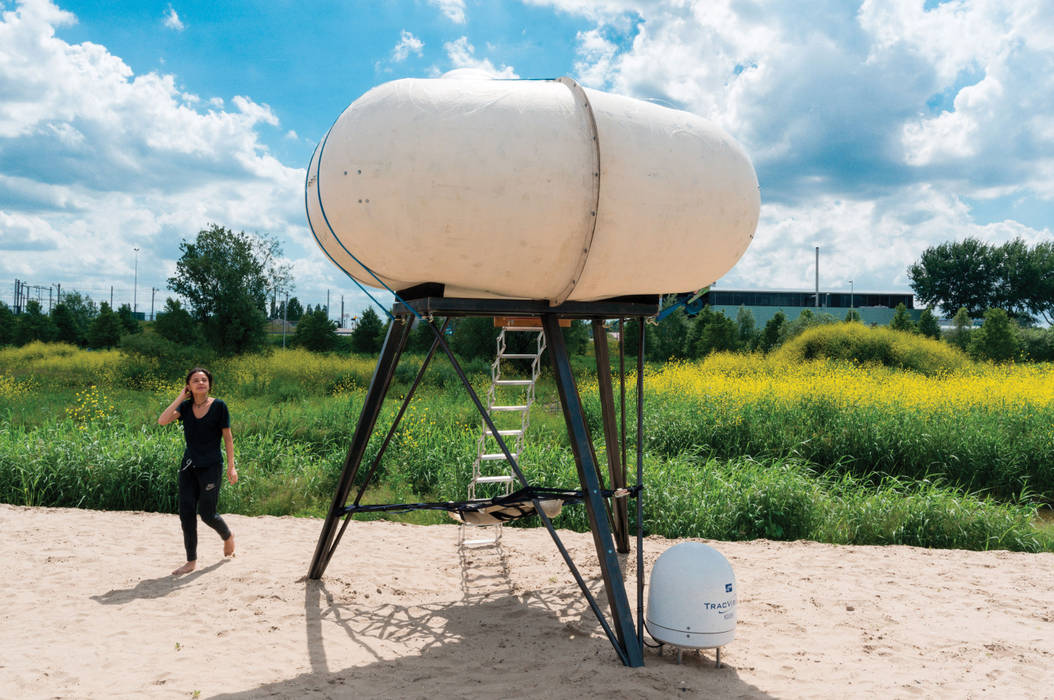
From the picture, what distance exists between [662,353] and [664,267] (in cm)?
2398

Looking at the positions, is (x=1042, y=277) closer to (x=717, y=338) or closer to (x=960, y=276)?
(x=960, y=276)

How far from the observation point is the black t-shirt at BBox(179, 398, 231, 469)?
6.10 metres

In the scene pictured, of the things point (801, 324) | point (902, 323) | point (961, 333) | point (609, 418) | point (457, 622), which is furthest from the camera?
point (961, 333)

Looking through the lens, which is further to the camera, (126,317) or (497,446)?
(126,317)

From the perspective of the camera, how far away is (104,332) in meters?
32.5

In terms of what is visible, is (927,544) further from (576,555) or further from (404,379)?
(404,379)

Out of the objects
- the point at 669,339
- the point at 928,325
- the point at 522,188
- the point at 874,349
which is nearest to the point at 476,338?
the point at 669,339

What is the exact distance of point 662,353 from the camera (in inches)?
1114

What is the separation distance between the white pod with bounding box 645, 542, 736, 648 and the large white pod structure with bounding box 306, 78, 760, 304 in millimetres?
1690

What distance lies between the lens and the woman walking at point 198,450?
6.10 m

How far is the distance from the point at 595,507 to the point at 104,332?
110ft

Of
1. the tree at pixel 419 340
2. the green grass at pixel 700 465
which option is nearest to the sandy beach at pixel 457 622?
the green grass at pixel 700 465

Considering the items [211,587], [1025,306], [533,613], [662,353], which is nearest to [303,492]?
[211,587]

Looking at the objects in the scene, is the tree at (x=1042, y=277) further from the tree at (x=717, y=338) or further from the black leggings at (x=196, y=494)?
the black leggings at (x=196, y=494)
